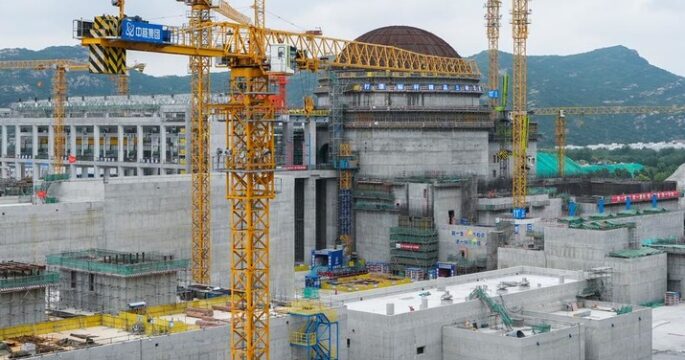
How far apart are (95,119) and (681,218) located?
8880 cm

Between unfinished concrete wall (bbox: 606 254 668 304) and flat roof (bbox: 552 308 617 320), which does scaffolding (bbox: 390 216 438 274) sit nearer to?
unfinished concrete wall (bbox: 606 254 668 304)

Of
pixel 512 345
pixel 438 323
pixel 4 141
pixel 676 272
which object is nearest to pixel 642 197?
pixel 676 272

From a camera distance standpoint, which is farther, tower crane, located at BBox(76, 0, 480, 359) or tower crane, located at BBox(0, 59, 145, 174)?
tower crane, located at BBox(0, 59, 145, 174)

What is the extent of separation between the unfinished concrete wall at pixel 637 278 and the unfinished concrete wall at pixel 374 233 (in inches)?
1676

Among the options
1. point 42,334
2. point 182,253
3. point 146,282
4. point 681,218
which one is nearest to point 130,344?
point 42,334

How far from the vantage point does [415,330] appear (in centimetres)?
8519

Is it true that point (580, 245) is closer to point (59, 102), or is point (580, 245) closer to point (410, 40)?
point (410, 40)

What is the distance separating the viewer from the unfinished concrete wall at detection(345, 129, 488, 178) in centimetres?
16000

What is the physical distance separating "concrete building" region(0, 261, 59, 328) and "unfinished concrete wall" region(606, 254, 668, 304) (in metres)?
64.0

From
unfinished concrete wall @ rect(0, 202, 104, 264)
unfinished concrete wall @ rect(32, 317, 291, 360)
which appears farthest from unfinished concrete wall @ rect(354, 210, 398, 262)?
unfinished concrete wall @ rect(32, 317, 291, 360)

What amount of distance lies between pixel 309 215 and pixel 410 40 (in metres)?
34.7

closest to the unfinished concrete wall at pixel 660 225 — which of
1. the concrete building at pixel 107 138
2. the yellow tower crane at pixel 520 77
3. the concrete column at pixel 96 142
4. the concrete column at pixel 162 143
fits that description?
the yellow tower crane at pixel 520 77

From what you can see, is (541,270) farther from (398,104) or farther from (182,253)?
(398,104)

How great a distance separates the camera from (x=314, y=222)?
15725 centimetres
